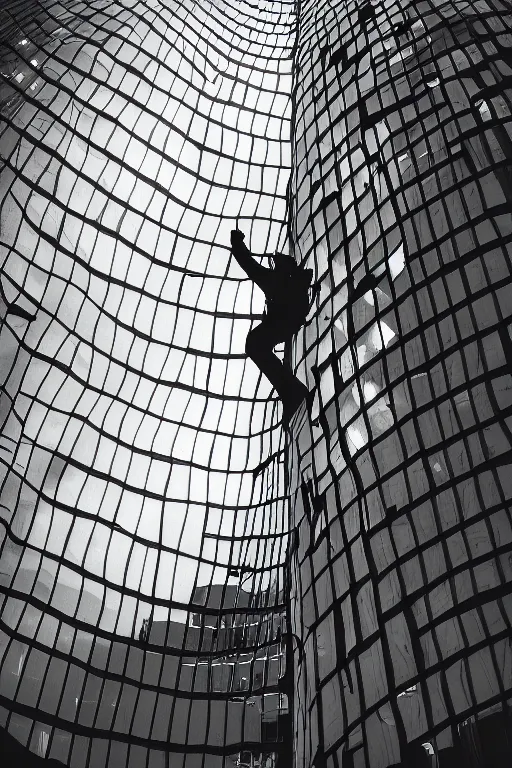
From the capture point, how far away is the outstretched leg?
1.64 meters

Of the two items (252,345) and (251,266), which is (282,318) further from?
(251,266)

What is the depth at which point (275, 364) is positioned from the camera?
5.73 feet

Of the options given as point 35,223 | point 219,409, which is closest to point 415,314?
point 219,409

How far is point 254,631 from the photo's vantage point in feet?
6.23

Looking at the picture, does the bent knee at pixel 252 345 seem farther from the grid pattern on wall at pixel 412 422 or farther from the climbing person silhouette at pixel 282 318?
the grid pattern on wall at pixel 412 422

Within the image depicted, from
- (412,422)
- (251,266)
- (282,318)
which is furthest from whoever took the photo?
(251,266)

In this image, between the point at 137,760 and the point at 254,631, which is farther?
the point at 254,631

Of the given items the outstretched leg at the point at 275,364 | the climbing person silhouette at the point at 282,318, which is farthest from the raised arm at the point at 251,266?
the outstretched leg at the point at 275,364

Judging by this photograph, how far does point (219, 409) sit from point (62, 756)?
128 cm

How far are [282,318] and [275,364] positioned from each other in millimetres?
124

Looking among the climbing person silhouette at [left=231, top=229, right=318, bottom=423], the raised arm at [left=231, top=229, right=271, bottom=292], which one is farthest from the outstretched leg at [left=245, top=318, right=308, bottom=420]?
the raised arm at [left=231, top=229, right=271, bottom=292]

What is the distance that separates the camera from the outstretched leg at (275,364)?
1.64 m

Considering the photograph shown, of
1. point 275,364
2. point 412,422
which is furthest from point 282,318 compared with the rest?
point 412,422

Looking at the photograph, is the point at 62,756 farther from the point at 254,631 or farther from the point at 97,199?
the point at 97,199
